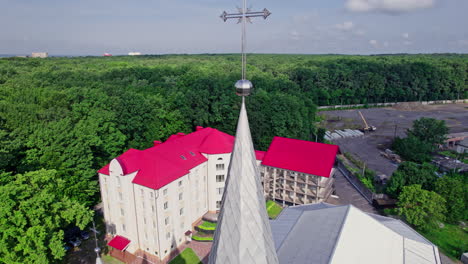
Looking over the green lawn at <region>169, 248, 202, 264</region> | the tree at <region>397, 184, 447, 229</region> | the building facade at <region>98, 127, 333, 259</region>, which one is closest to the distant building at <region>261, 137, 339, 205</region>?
A: the building facade at <region>98, 127, 333, 259</region>

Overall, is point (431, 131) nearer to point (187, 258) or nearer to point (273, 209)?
point (273, 209)

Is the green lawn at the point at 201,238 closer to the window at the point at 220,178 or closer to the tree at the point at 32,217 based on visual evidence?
the window at the point at 220,178

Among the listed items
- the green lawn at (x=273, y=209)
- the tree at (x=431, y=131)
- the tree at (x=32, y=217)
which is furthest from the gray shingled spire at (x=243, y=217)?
the tree at (x=431, y=131)

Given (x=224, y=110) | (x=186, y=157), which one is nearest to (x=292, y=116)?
(x=224, y=110)

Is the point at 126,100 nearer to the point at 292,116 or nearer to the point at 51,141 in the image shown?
the point at 51,141

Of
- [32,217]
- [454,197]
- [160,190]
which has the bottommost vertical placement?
Result: [454,197]

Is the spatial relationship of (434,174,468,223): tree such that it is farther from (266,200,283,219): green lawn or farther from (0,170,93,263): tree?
(0,170,93,263): tree

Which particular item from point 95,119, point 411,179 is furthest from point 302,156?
point 95,119
